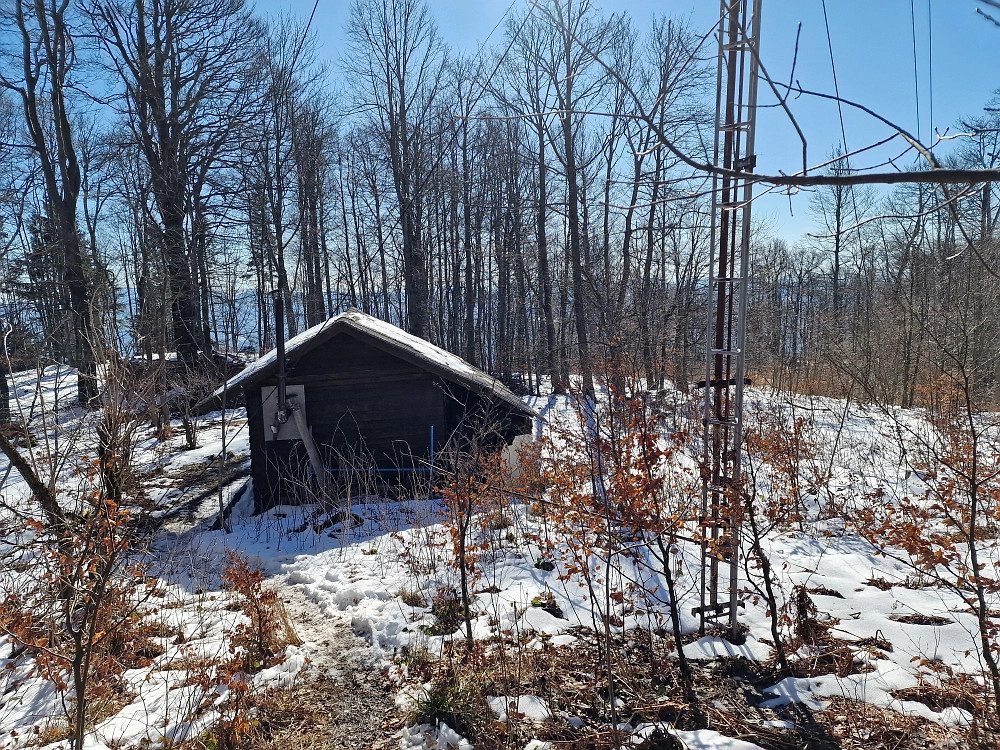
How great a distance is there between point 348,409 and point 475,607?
5.48 metres

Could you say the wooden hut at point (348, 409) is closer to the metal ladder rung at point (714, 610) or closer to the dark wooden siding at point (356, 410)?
the dark wooden siding at point (356, 410)

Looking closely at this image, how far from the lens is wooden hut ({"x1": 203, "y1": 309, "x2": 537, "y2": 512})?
10070 millimetres

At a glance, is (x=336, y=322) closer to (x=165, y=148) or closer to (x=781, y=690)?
(x=781, y=690)

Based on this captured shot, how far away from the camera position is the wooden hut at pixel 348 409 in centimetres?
1007

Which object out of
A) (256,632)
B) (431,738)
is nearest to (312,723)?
(431,738)

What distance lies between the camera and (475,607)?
19.1 ft

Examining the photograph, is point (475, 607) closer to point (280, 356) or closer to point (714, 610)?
point (714, 610)

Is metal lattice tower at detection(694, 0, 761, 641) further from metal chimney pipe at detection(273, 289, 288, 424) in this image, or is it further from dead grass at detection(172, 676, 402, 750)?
metal chimney pipe at detection(273, 289, 288, 424)

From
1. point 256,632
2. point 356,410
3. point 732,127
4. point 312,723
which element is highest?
point 732,127

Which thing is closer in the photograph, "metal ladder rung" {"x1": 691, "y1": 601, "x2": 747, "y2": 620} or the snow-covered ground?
the snow-covered ground

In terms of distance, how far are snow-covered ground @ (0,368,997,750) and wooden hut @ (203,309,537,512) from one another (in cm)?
90

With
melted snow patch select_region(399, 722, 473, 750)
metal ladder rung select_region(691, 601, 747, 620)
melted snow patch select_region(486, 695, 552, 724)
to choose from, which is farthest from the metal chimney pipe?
metal ladder rung select_region(691, 601, 747, 620)

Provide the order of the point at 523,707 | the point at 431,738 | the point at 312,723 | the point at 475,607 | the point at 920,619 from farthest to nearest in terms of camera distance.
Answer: the point at 475,607
the point at 920,619
the point at 312,723
the point at 523,707
the point at 431,738

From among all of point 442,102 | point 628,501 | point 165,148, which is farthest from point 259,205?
point 628,501
